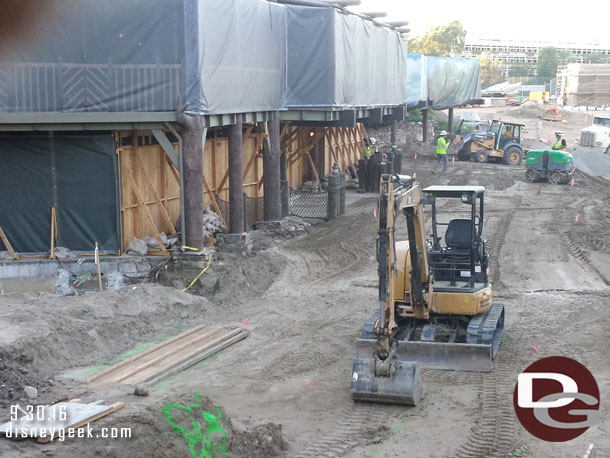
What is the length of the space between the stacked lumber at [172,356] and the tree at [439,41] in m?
79.3

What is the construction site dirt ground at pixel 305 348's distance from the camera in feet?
28.4

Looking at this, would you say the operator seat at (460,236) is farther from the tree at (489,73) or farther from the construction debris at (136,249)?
the tree at (489,73)

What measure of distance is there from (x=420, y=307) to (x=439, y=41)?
8427 cm

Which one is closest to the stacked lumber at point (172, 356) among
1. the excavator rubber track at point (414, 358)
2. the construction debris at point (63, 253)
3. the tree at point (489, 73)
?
the excavator rubber track at point (414, 358)

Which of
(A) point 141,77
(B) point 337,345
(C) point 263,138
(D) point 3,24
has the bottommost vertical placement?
(B) point 337,345

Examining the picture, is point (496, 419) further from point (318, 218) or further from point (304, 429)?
point (318, 218)

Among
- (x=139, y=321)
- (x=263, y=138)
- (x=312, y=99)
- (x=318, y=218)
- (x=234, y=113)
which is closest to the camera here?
(x=139, y=321)

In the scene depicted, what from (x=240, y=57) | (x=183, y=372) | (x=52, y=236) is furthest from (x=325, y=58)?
(x=183, y=372)

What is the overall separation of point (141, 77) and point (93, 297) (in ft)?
15.3

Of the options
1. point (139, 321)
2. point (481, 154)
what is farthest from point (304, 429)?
point (481, 154)

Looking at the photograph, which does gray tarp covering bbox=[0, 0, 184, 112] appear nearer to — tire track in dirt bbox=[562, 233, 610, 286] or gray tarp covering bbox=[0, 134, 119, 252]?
gray tarp covering bbox=[0, 134, 119, 252]

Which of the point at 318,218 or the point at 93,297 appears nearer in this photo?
the point at 93,297

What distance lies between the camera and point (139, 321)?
13570mm

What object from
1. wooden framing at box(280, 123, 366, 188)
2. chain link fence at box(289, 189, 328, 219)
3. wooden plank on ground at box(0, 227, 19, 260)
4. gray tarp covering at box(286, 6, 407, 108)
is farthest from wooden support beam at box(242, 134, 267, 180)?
wooden plank on ground at box(0, 227, 19, 260)
